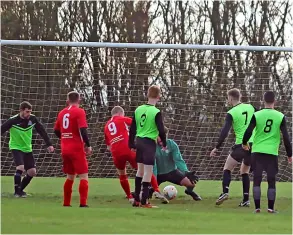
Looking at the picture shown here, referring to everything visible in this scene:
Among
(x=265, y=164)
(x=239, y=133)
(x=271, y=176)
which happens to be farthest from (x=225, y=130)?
(x=271, y=176)

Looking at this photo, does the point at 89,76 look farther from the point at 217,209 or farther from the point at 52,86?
the point at 217,209

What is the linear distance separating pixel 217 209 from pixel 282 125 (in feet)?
5.90

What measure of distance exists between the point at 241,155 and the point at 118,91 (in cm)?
732

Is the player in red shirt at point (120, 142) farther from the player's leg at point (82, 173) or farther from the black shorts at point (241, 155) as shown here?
the black shorts at point (241, 155)

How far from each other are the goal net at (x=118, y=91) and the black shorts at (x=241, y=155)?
19.5ft

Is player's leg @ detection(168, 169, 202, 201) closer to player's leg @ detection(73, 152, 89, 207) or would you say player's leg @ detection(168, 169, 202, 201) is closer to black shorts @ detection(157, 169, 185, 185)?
black shorts @ detection(157, 169, 185, 185)

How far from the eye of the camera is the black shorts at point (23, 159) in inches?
583

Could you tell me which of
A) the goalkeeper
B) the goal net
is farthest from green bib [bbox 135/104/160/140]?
the goal net

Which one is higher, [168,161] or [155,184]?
[168,161]

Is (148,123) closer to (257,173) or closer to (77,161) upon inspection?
(77,161)

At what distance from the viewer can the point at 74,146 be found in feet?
40.3

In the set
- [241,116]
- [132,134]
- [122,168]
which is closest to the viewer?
[132,134]

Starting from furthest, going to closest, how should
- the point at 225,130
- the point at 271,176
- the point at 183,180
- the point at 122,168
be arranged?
the point at 183,180 < the point at 122,168 < the point at 225,130 < the point at 271,176

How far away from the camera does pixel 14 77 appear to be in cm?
1867
